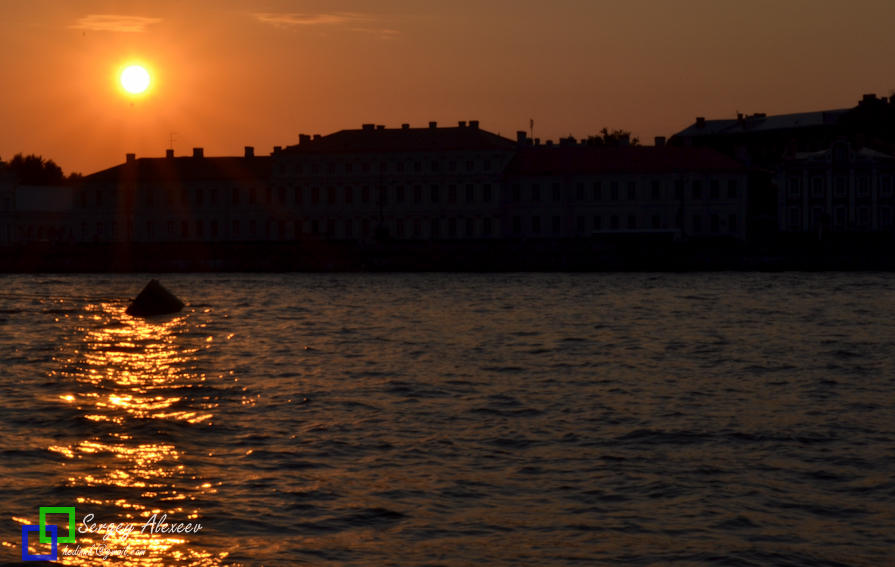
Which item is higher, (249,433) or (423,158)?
(423,158)

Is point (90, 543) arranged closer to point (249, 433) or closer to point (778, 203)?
point (249, 433)

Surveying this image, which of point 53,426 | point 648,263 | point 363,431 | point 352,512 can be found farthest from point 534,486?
point 648,263

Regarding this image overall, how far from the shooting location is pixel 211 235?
94.8 m

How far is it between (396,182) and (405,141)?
376 cm

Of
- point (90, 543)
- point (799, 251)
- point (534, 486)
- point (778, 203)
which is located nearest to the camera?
point (90, 543)

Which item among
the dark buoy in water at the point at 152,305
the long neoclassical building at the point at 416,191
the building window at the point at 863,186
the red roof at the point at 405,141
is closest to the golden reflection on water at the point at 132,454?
the dark buoy in water at the point at 152,305

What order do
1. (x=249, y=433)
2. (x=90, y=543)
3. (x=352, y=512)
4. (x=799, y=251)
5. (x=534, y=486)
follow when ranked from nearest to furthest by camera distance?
1. (x=90, y=543)
2. (x=352, y=512)
3. (x=534, y=486)
4. (x=249, y=433)
5. (x=799, y=251)

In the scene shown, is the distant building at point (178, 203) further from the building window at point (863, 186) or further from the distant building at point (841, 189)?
the building window at point (863, 186)

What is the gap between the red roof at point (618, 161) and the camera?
85375 millimetres

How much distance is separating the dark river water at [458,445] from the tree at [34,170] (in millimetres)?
107555

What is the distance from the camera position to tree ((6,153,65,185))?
131625 millimetres

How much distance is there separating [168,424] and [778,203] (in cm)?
7791

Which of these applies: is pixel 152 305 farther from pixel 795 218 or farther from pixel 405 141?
pixel 795 218

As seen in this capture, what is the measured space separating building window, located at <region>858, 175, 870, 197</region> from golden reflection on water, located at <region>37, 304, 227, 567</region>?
220 ft
